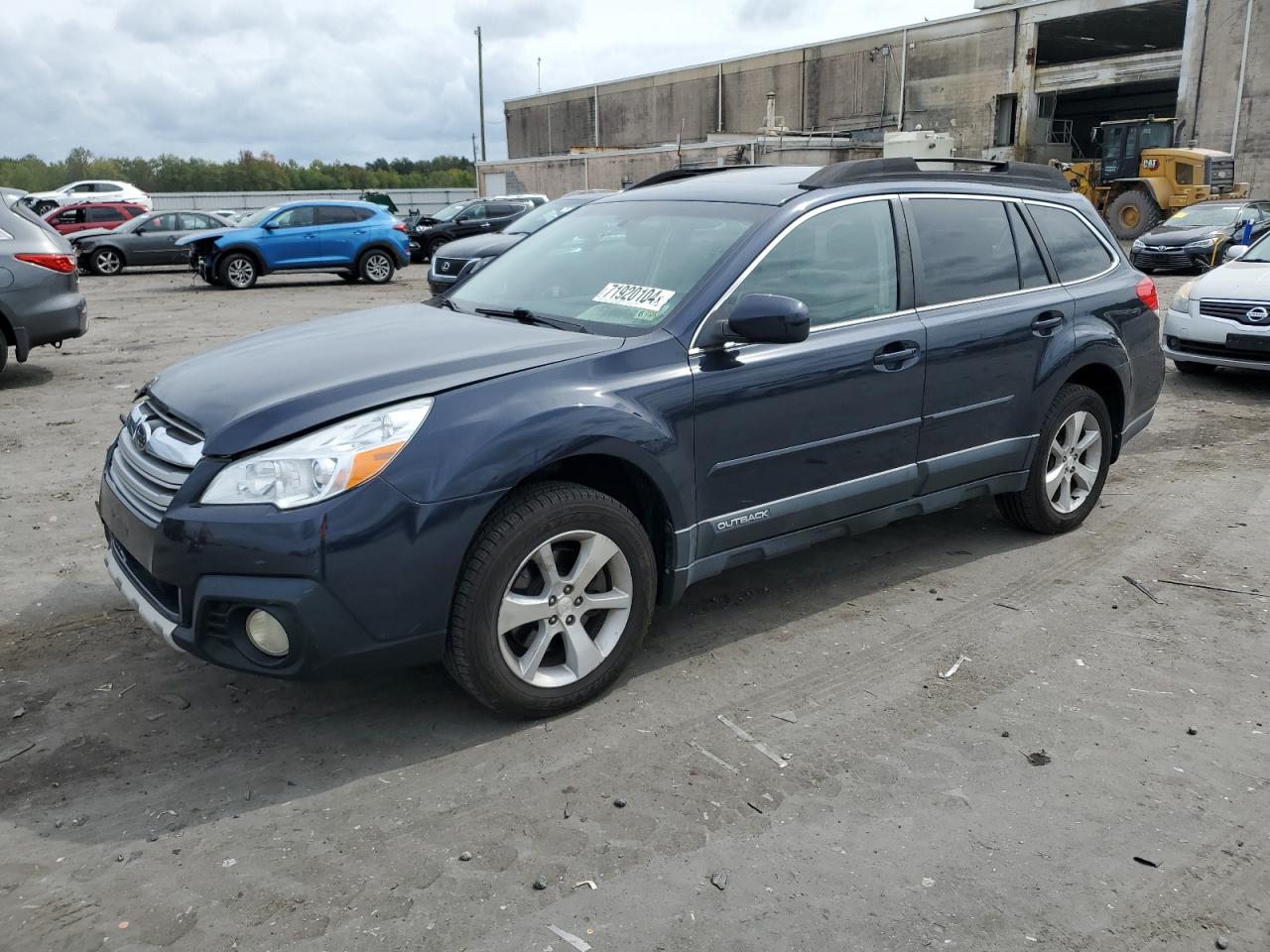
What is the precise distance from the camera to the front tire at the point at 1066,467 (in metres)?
5.09

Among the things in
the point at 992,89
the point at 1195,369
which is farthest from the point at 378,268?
the point at 992,89

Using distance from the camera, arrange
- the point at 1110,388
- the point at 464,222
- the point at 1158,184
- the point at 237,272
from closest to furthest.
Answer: the point at 1110,388
the point at 237,272
the point at 464,222
the point at 1158,184

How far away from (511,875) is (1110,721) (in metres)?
2.09

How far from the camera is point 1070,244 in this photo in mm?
5297

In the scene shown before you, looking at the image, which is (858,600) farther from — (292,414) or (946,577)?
(292,414)

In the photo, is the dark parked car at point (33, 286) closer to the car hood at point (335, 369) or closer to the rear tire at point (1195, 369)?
the car hood at point (335, 369)

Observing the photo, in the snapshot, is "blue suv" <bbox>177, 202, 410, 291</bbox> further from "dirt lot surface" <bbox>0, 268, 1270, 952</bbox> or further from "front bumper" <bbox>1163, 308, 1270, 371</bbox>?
"dirt lot surface" <bbox>0, 268, 1270, 952</bbox>

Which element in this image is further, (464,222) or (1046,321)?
(464,222)

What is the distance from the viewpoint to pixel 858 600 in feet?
15.0

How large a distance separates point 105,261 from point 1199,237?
892 inches

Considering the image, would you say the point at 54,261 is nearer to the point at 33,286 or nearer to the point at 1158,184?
the point at 33,286

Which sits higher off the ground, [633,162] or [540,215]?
[633,162]

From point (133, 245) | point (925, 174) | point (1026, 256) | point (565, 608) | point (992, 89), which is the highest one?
point (992, 89)

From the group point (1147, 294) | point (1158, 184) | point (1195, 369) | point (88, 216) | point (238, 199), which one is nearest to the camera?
point (1147, 294)
